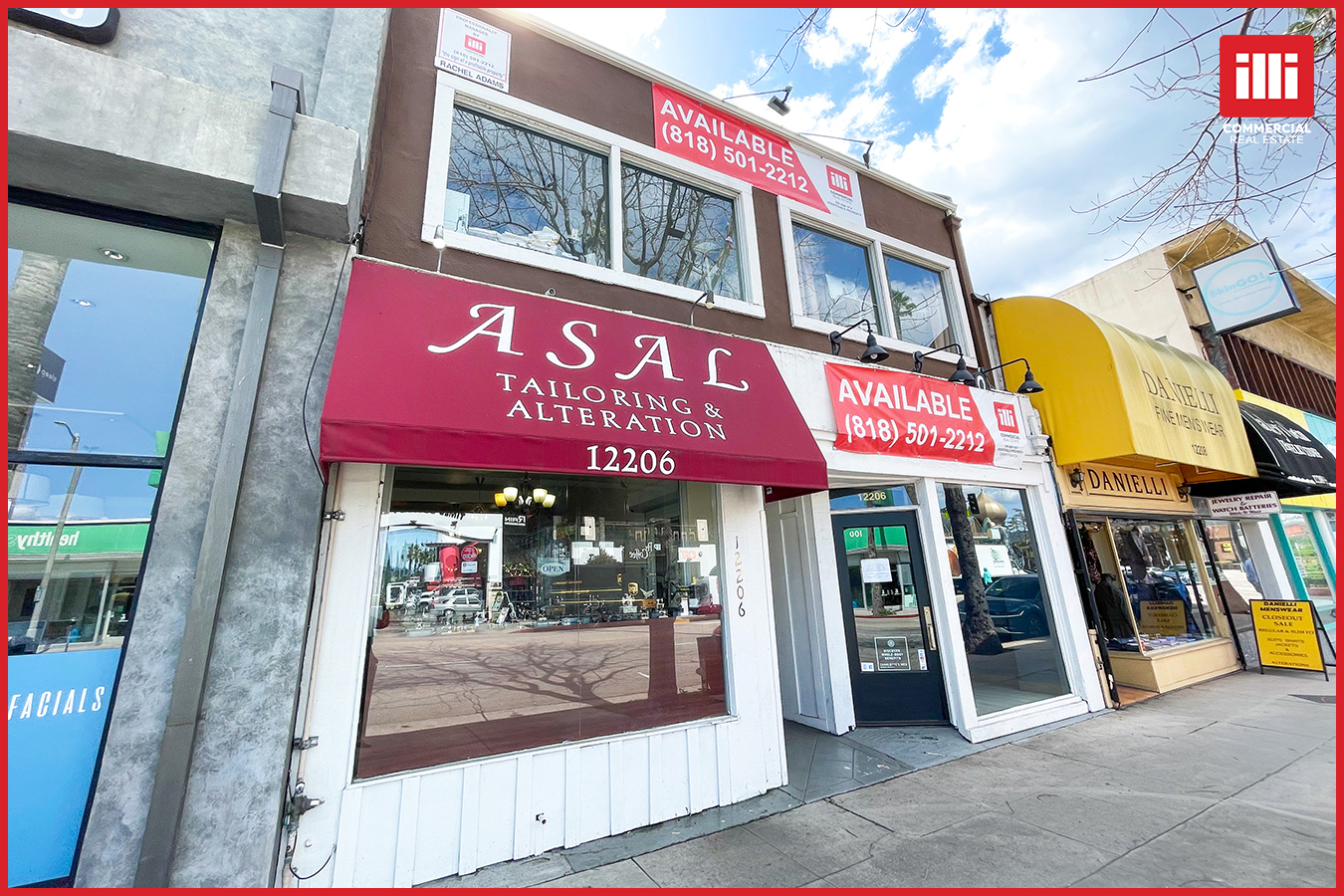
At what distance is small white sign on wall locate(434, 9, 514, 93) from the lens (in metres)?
5.21

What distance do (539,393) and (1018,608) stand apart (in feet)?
24.1

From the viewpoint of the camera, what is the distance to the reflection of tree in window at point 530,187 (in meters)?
5.26

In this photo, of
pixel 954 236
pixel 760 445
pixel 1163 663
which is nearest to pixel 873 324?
pixel 954 236

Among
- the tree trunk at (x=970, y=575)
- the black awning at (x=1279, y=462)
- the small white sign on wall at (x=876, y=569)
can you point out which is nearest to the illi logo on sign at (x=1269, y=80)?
the tree trunk at (x=970, y=575)

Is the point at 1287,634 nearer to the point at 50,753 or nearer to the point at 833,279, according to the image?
the point at 833,279

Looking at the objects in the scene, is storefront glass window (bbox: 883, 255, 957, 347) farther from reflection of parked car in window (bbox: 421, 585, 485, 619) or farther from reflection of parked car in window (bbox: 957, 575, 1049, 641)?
reflection of parked car in window (bbox: 421, 585, 485, 619)

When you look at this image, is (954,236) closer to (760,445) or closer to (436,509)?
(760,445)

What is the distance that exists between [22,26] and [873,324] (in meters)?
8.28

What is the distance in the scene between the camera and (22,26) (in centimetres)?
356

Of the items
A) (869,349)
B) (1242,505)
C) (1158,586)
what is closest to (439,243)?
(869,349)

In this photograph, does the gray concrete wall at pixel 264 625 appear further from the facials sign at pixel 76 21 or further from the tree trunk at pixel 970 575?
the tree trunk at pixel 970 575

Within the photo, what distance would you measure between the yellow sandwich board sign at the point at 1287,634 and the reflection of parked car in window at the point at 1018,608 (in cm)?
474

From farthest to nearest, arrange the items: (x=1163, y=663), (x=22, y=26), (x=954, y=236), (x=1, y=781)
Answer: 1. (x=954, y=236)
2. (x=1163, y=663)
3. (x=22, y=26)
4. (x=1, y=781)

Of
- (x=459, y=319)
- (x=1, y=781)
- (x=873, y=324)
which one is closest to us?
(x=1, y=781)
